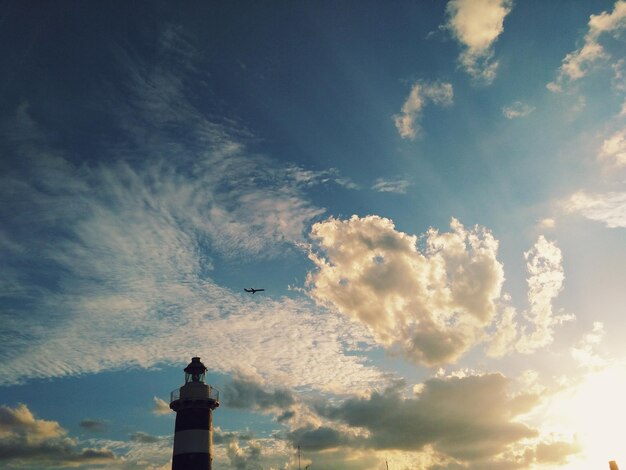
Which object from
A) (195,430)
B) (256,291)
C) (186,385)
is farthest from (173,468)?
(256,291)

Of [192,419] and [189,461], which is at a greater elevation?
[192,419]

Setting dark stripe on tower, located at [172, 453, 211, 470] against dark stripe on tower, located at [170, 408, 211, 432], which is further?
dark stripe on tower, located at [170, 408, 211, 432]

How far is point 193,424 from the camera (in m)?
62.7

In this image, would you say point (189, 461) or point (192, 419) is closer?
point (189, 461)

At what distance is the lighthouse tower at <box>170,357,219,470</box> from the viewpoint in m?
60.4

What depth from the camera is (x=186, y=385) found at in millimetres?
66125

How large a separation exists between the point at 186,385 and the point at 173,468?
10074 mm

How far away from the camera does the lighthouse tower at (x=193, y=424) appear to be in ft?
198

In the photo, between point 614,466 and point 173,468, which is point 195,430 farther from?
Answer: point 614,466

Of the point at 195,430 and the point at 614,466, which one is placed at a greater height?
the point at 195,430

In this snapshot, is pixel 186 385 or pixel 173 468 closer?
pixel 173 468

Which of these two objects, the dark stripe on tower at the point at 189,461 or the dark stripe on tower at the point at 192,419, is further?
the dark stripe on tower at the point at 192,419

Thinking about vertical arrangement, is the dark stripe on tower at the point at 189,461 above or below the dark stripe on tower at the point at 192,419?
below

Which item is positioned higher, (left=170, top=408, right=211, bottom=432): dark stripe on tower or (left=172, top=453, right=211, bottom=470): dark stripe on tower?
(left=170, top=408, right=211, bottom=432): dark stripe on tower
